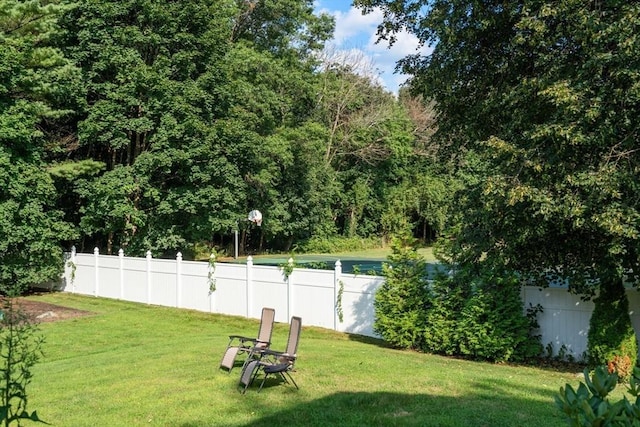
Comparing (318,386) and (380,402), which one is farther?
(318,386)

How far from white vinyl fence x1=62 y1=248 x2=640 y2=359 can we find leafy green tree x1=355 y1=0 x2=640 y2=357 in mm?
746

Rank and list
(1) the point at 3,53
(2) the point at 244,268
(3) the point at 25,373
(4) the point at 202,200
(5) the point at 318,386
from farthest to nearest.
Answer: (4) the point at 202,200 < (1) the point at 3,53 < (2) the point at 244,268 < (5) the point at 318,386 < (3) the point at 25,373

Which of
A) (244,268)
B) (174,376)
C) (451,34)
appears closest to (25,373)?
(174,376)

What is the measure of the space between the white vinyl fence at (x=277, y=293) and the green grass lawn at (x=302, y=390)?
3.95 ft

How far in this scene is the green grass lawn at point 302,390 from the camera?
602 centimetres

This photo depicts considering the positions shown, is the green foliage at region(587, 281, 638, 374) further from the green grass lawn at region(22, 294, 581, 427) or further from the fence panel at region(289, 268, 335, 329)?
the fence panel at region(289, 268, 335, 329)

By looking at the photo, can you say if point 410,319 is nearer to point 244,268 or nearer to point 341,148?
point 244,268

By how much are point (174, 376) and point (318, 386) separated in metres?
2.22

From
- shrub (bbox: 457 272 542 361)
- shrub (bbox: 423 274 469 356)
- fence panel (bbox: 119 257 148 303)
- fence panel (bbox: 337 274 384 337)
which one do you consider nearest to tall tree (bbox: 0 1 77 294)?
fence panel (bbox: 119 257 148 303)

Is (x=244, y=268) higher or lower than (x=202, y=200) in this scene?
lower

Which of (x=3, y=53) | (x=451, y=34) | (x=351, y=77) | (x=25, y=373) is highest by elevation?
(x=351, y=77)

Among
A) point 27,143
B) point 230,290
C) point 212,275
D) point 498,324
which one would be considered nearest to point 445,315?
point 498,324

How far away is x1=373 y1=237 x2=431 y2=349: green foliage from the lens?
1129cm

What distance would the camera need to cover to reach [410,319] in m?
11.3
